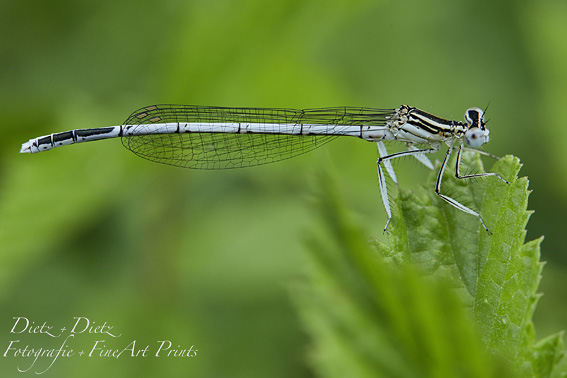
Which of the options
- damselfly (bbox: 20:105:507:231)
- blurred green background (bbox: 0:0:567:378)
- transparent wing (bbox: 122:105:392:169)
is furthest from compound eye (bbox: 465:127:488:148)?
blurred green background (bbox: 0:0:567:378)

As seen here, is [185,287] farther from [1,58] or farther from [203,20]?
[1,58]

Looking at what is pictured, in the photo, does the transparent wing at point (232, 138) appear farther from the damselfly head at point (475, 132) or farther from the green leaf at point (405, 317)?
the green leaf at point (405, 317)

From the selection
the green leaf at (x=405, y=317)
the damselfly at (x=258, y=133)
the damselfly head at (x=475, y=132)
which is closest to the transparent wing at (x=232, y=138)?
the damselfly at (x=258, y=133)

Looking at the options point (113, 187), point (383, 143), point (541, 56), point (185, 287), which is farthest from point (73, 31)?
point (541, 56)

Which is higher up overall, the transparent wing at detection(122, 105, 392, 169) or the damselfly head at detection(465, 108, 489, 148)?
the transparent wing at detection(122, 105, 392, 169)

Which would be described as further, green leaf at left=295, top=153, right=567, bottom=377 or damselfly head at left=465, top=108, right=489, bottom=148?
damselfly head at left=465, top=108, right=489, bottom=148

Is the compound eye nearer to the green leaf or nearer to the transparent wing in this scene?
the transparent wing

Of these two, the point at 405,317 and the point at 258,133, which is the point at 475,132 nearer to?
the point at 258,133

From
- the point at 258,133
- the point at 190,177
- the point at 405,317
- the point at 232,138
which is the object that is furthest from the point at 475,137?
the point at 405,317
